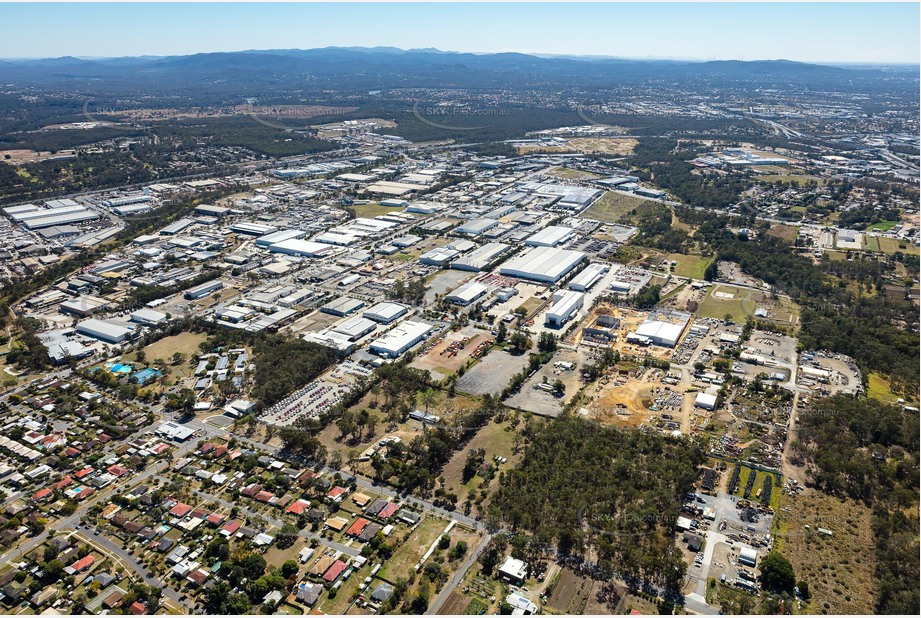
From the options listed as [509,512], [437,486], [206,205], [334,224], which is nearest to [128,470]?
[437,486]

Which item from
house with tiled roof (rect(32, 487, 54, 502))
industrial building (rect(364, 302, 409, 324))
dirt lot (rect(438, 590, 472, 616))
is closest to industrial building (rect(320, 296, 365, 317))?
industrial building (rect(364, 302, 409, 324))

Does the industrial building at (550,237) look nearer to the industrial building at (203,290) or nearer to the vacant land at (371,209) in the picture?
the vacant land at (371,209)

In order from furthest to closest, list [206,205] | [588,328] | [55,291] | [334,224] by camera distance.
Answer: [206,205] → [334,224] → [55,291] → [588,328]

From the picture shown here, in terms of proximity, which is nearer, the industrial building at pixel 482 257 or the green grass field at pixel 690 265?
the green grass field at pixel 690 265

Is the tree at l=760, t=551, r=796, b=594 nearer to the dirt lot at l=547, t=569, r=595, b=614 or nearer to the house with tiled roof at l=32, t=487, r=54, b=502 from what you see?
the dirt lot at l=547, t=569, r=595, b=614

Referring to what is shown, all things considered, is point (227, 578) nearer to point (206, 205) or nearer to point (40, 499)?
point (40, 499)

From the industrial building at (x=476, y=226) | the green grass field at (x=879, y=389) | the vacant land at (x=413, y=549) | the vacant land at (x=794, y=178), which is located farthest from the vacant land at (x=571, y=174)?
the vacant land at (x=413, y=549)
